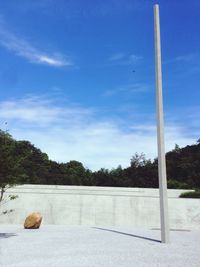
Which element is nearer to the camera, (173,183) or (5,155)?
(5,155)

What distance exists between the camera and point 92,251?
11.4m

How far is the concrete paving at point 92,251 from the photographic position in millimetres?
9703

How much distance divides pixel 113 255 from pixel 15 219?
1306 cm

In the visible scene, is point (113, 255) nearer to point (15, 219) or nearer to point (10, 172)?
point (10, 172)

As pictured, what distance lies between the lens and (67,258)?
33.7ft

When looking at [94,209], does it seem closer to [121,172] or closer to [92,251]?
[92,251]

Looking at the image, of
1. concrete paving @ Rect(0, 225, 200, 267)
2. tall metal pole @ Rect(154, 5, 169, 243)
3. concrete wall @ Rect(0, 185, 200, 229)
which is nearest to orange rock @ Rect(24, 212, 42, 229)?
concrete paving @ Rect(0, 225, 200, 267)

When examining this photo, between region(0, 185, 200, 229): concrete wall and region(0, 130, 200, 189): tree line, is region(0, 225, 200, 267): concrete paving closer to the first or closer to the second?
region(0, 185, 200, 229): concrete wall

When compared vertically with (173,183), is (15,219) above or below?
below

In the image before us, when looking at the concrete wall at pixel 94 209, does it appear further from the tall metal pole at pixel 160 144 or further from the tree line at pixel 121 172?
the tree line at pixel 121 172

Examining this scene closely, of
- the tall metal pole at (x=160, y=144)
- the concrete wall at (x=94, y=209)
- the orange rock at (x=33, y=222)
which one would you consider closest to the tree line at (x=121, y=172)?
the concrete wall at (x=94, y=209)

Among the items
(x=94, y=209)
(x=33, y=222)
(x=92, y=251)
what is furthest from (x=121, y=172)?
(x=92, y=251)

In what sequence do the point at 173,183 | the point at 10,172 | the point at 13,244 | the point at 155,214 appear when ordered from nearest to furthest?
the point at 13,244 → the point at 10,172 → the point at 155,214 → the point at 173,183

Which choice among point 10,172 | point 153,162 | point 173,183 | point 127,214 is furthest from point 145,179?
point 10,172
